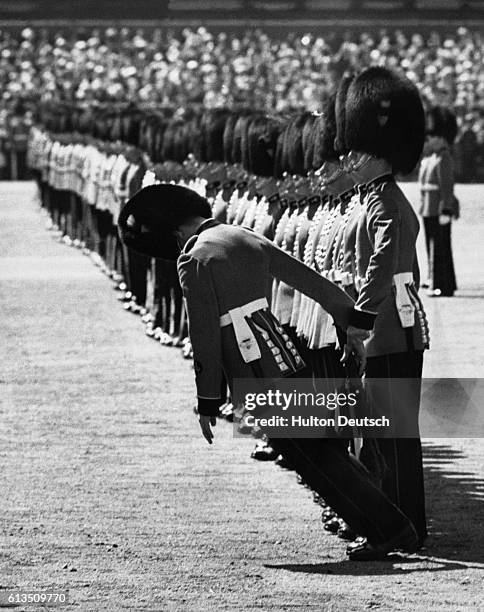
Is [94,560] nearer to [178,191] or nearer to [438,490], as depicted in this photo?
[178,191]

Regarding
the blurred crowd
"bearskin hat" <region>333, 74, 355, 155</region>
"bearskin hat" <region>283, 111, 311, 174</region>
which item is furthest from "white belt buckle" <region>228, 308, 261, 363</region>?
the blurred crowd

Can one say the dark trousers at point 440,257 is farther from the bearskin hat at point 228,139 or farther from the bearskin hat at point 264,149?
the bearskin hat at point 264,149

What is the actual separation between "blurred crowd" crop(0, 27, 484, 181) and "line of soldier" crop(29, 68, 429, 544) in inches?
1206

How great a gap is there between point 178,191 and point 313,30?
43613 millimetres

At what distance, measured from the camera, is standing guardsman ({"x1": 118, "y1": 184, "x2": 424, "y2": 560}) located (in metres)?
6.12

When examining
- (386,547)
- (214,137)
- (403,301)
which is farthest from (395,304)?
(214,137)

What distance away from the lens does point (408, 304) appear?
6.54 meters

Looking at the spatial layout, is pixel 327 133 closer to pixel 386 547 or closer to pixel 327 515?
pixel 327 515

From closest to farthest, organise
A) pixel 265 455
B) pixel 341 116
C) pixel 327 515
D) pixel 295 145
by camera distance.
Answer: pixel 327 515, pixel 341 116, pixel 265 455, pixel 295 145

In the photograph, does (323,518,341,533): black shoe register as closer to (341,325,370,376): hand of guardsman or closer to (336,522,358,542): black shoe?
(336,522,358,542): black shoe

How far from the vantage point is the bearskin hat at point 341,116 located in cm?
718

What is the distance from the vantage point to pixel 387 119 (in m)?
6.80

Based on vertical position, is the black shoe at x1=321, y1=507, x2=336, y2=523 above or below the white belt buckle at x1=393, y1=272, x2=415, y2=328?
below

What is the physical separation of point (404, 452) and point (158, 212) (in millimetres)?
1248
